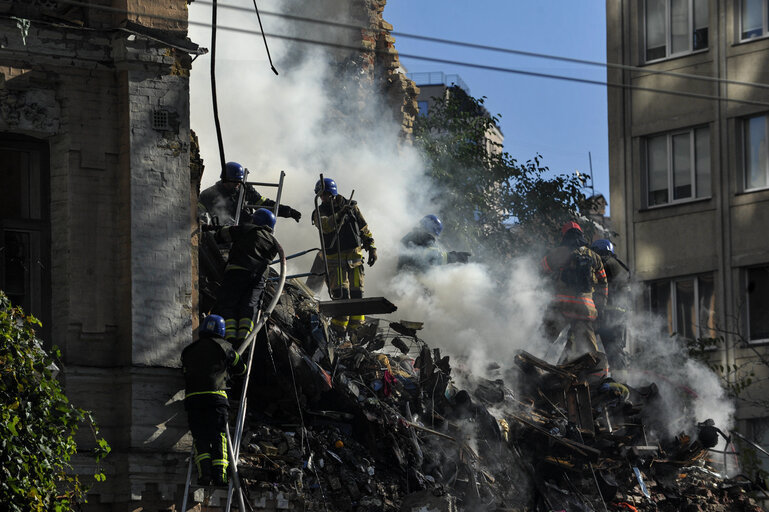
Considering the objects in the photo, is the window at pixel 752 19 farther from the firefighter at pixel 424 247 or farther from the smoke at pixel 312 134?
the firefighter at pixel 424 247

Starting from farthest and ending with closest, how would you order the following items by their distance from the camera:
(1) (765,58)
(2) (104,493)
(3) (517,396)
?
(1) (765,58) → (3) (517,396) → (2) (104,493)

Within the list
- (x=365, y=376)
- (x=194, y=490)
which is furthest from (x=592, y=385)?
(x=194, y=490)

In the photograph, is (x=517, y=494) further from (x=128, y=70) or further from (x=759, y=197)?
(x=759, y=197)

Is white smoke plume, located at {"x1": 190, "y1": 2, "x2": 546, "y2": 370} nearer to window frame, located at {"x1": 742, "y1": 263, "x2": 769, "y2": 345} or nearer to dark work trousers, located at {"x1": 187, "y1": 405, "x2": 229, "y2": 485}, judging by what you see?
window frame, located at {"x1": 742, "y1": 263, "x2": 769, "y2": 345}

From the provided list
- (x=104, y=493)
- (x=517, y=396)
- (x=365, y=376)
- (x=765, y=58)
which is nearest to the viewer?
(x=104, y=493)

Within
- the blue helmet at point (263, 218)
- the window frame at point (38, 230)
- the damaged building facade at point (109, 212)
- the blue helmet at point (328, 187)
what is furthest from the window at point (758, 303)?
the window frame at point (38, 230)

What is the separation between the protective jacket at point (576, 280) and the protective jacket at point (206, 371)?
22.8ft

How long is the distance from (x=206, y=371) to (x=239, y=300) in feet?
4.79

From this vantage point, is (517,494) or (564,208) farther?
(564,208)

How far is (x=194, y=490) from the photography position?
1337cm

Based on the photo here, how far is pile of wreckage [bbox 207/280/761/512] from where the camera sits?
14.6 metres

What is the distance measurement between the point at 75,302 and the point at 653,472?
→ 8.11 meters

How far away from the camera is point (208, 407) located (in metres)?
13.0

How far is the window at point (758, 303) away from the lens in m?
26.2
